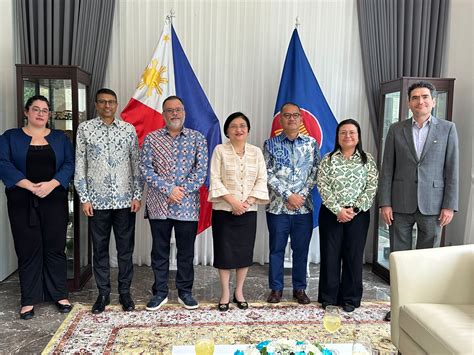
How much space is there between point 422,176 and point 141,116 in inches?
94.8

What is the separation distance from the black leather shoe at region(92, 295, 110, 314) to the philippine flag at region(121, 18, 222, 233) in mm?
1326

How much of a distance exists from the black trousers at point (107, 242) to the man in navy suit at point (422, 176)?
6.34 feet

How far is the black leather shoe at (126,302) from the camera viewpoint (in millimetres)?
3391

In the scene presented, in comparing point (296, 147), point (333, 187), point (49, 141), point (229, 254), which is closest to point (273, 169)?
point (296, 147)

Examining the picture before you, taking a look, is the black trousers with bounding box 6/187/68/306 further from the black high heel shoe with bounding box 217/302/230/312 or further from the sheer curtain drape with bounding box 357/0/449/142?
the sheer curtain drape with bounding box 357/0/449/142

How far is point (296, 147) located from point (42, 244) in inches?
81.8

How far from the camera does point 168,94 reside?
409 cm

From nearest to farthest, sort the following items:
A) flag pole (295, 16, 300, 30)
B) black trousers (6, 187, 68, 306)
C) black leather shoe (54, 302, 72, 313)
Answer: black trousers (6, 187, 68, 306)
black leather shoe (54, 302, 72, 313)
flag pole (295, 16, 300, 30)

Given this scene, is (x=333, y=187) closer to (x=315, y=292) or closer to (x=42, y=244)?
(x=315, y=292)

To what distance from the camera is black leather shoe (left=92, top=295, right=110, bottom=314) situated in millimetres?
3336

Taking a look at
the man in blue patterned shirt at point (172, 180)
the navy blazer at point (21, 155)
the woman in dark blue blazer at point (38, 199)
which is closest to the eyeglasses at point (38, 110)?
the woman in dark blue blazer at point (38, 199)

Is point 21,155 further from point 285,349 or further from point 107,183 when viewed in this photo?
point 285,349

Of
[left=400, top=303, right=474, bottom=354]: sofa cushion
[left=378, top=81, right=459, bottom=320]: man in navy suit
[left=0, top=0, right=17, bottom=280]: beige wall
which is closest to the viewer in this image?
[left=400, top=303, right=474, bottom=354]: sofa cushion

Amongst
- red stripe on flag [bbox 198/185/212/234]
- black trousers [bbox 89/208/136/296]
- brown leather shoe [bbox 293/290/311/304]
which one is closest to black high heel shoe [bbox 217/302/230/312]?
brown leather shoe [bbox 293/290/311/304]
